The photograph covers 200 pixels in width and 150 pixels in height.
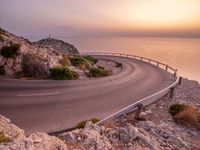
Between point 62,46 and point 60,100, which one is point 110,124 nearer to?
point 60,100

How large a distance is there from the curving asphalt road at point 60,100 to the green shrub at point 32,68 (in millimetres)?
2512

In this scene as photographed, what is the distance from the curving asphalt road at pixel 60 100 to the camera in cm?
1145

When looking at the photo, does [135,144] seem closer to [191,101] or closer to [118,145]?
[118,145]

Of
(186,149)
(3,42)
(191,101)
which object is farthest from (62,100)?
(3,42)

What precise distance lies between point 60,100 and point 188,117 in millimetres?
8127

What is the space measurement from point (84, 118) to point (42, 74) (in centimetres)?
1236

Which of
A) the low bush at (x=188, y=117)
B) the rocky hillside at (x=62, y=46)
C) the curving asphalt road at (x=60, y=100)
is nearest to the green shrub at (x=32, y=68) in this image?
the curving asphalt road at (x=60, y=100)

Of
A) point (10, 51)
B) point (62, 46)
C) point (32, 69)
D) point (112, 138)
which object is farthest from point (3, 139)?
point (62, 46)

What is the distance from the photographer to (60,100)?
1497 centimetres

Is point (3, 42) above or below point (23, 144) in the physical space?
above

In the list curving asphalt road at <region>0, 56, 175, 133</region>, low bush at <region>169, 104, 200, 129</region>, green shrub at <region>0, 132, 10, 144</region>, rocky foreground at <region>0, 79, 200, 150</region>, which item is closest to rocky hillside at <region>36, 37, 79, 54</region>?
curving asphalt road at <region>0, 56, 175, 133</region>

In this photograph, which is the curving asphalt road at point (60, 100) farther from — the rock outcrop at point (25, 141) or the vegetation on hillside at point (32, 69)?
the rock outcrop at point (25, 141)

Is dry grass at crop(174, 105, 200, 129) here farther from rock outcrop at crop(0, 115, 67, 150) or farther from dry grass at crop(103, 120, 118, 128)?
rock outcrop at crop(0, 115, 67, 150)

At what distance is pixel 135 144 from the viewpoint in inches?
316
